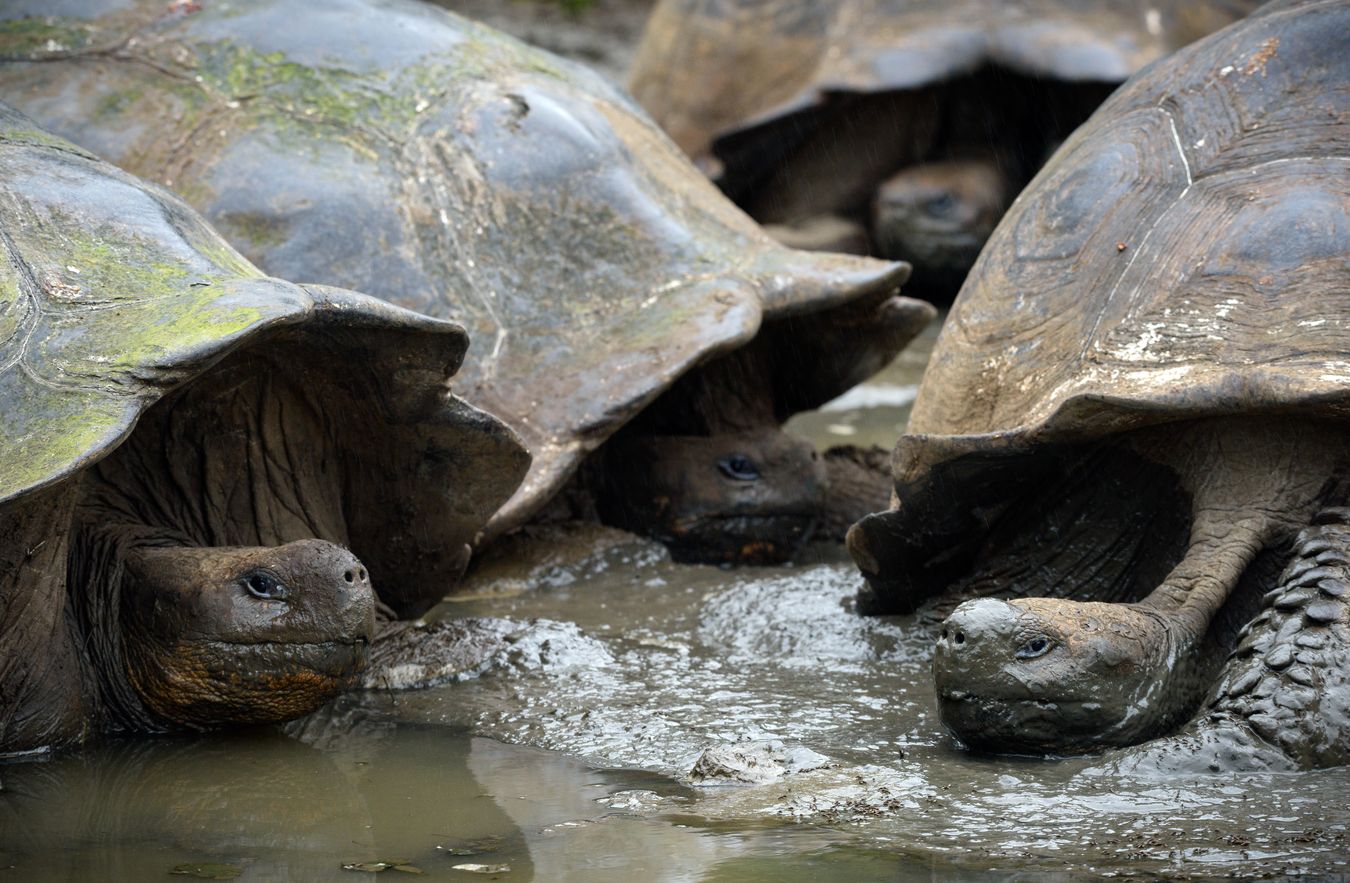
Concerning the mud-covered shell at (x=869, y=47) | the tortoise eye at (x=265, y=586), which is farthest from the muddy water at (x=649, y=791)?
the mud-covered shell at (x=869, y=47)

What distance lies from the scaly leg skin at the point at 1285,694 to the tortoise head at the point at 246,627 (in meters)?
1.21

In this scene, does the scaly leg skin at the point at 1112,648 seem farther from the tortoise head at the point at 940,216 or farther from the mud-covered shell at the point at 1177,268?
the tortoise head at the point at 940,216

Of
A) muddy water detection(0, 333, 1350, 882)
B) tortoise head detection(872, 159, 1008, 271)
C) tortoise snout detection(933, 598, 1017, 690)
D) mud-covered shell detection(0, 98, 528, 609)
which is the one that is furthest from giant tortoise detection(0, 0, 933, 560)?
tortoise head detection(872, 159, 1008, 271)

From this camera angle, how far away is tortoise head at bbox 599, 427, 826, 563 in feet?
14.1

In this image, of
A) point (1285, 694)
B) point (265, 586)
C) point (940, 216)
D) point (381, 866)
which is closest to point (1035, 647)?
point (1285, 694)

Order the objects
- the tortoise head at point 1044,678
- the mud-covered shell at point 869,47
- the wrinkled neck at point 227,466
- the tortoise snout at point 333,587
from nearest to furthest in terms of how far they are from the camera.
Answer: the tortoise head at point 1044,678
the tortoise snout at point 333,587
the wrinkled neck at point 227,466
the mud-covered shell at point 869,47

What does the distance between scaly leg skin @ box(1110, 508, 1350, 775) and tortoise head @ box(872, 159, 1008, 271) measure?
4937mm

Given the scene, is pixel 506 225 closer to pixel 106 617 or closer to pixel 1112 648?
pixel 106 617

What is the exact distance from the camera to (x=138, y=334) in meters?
2.53

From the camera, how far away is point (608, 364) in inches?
156

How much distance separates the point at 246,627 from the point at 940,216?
5.27 meters

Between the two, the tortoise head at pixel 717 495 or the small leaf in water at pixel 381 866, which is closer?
the small leaf in water at pixel 381 866

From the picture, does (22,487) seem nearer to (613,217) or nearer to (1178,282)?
(1178,282)

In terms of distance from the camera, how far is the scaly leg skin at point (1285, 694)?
2.31 m
